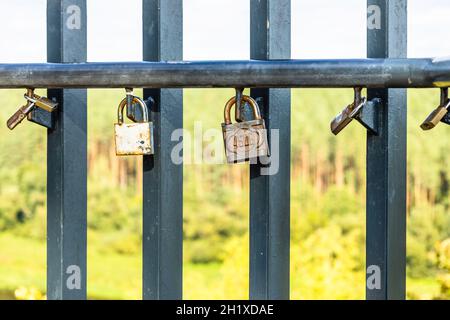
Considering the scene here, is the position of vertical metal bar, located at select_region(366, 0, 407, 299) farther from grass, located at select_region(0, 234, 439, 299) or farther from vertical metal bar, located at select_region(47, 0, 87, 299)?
grass, located at select_region(0, 234, 439, 299)

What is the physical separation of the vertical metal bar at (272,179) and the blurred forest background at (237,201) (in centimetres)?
253

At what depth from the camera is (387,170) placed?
3.74 ft

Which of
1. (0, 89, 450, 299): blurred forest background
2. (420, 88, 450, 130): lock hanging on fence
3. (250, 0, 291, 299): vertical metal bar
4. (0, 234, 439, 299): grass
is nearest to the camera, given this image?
(420, 88, 450, 130): lock hanging on fence

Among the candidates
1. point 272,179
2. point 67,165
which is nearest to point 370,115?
point 272,179

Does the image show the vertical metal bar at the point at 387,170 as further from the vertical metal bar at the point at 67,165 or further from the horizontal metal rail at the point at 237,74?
the vertical metal bar at the point at 67,165

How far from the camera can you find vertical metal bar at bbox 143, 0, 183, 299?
3.83ft

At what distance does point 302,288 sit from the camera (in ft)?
12.5

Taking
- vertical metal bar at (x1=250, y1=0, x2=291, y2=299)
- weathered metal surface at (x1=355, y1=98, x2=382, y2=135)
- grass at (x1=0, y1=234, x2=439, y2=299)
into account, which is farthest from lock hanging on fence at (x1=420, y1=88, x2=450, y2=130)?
grass at (x1=0, y1=234, x2=439, y2=299)

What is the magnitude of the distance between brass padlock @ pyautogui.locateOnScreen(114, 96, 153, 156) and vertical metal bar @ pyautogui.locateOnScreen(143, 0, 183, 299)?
0.20 ft

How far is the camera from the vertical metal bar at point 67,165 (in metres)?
1.19

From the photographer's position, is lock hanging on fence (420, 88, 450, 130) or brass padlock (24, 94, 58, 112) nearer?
lock hanging on fence (420, 88, 450, 130)

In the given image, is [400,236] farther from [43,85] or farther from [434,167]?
[434,167]
